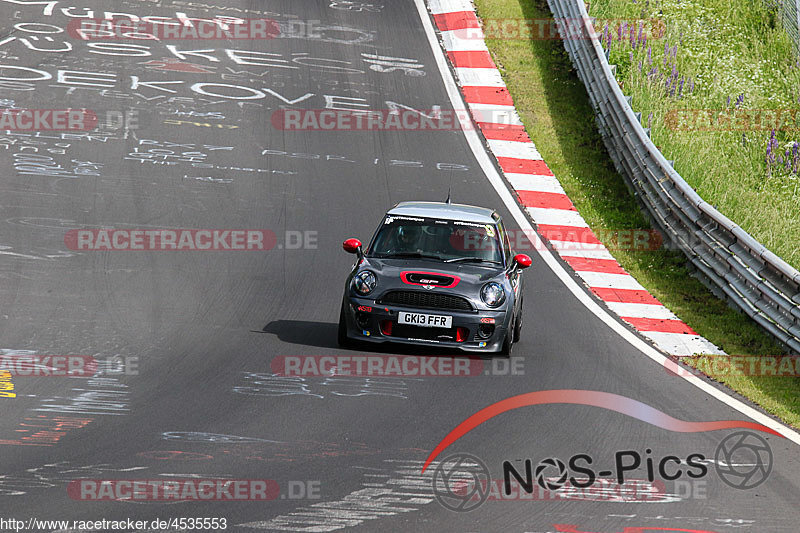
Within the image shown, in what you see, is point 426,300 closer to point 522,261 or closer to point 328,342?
point 328,342

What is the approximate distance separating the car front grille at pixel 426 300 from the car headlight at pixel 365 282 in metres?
0.18

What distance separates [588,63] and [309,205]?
287 inches

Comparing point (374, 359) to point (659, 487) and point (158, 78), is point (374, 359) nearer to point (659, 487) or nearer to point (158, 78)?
point (659, 487)

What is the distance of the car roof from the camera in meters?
11.8

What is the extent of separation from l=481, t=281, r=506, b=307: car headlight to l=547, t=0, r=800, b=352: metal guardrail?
3.40 metres

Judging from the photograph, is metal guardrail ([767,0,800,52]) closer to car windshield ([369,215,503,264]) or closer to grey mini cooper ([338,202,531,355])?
car windshield ([369,215,503,264])

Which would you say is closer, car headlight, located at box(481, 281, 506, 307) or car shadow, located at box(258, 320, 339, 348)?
car headlight, located at box(481, 281, 506, 307)

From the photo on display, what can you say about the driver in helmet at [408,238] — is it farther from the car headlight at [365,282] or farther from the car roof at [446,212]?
the car headlight at [365,282]

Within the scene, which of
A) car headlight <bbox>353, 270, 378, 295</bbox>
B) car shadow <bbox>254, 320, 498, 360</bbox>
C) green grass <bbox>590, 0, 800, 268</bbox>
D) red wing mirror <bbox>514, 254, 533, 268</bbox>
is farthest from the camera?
green grass <bbox>590, 0, 800, 268</bbox>

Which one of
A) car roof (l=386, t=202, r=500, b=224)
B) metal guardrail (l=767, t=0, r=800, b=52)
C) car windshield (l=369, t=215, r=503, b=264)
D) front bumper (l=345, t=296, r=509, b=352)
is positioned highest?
metal guardrail (l=767, t=0, r=800, b=52)

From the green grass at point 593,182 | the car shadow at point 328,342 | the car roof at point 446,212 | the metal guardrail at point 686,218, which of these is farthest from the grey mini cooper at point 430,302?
the metal guardrail at point 686,218

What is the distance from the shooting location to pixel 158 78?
20.2 m

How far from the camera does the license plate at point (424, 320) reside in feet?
34.5

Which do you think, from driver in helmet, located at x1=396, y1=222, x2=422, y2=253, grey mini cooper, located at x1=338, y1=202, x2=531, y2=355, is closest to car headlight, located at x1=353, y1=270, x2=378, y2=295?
grey mini cooper, located at x1=338, y1=202, x2=531, y2=355
